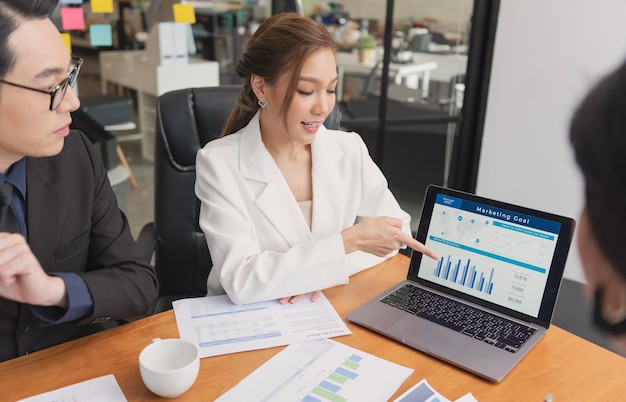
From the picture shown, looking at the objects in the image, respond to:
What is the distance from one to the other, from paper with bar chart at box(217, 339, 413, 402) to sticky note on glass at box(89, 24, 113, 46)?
1876 mm

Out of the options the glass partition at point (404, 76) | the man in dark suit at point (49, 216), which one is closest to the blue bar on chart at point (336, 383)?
the man in dark suit at point (49, 216)

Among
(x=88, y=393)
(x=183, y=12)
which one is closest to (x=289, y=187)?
(x=88, y=393)

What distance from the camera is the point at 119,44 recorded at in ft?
10.8

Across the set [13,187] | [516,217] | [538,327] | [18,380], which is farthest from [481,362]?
[13,187]

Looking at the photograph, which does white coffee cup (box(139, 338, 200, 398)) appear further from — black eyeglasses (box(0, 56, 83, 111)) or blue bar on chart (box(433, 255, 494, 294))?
blue bar on chart (box(433, 255, 494, 294))

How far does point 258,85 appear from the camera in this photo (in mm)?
1611

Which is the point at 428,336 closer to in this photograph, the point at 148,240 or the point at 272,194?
the point at 272,194

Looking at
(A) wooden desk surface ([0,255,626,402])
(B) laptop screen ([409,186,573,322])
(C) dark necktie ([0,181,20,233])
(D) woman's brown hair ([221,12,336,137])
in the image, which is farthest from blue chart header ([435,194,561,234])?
(C) dark necktie ([0,181,20,233])

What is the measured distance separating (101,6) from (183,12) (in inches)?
17.8

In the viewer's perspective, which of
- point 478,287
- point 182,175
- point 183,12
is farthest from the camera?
point 183,12

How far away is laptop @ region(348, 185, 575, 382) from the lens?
1194 millimetres

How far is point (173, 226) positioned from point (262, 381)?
2.79 ft

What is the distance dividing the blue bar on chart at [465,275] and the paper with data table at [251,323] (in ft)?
0.88

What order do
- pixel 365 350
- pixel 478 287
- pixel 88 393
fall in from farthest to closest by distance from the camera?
pixel 478 287 → pixel 365 350 → pixel 88 393
